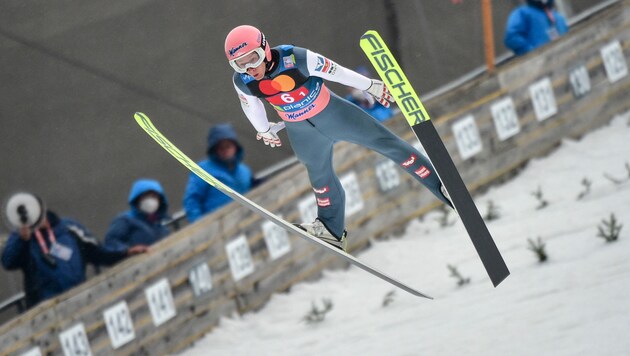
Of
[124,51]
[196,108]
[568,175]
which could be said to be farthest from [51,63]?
[568,175]

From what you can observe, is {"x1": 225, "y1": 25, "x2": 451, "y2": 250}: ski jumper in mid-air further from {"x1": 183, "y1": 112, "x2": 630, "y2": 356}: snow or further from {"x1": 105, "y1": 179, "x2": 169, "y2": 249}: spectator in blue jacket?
{"x1": 105, "y1": 179, "x2": 169, "y2": 249}: spectator in blue jacket

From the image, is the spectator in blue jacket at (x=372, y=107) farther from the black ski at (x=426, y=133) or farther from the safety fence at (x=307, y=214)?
the black ski at (x=426, y=133)

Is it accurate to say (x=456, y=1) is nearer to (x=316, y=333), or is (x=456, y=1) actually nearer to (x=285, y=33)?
(x=285, y=33)

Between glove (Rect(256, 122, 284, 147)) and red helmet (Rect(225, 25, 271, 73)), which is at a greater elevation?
red helmet (Rect(225, 25, 271, 73))

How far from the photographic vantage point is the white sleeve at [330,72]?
5707mm

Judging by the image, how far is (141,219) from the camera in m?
8.59

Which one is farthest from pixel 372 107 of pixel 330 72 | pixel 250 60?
pixel 250 60

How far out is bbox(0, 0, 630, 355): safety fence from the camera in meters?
8.39

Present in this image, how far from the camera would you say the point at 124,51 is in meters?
8.88

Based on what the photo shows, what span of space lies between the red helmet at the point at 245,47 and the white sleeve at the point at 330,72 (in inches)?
8.9

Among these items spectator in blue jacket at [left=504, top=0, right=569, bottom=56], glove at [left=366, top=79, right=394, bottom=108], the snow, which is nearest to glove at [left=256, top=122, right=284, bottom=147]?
glove at [left=366, top=79, right=394, bottom=108]

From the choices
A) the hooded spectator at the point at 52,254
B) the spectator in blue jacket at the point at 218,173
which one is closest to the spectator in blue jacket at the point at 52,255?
the hooded spectator at the point at 52,254

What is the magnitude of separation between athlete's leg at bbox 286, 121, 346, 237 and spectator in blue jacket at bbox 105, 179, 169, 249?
2324mm

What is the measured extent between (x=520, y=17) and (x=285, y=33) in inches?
82.3
